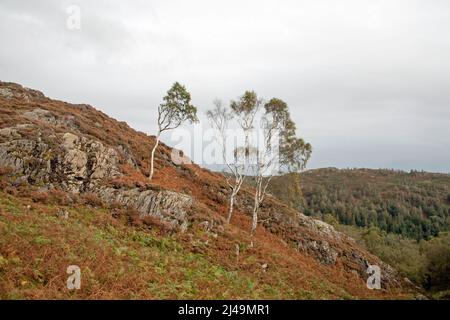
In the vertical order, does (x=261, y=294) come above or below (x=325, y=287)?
above

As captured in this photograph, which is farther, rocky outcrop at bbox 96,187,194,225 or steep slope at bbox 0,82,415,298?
rocky outcrop at bbox 96,187,194,225

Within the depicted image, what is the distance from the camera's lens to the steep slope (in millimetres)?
18406

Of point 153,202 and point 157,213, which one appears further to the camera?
point 153,202

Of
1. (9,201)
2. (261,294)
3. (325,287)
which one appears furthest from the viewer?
(325,287)

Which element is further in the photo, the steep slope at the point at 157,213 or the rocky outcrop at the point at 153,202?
the rocky outcrop at the point at 153,202

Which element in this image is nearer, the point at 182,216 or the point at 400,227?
the point at 182,216

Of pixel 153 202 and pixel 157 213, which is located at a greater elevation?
pixel 153 202

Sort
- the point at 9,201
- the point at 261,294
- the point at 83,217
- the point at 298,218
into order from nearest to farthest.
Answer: the point at 261,294
the point at 9,201
the point at 83,217
the point at 298,218

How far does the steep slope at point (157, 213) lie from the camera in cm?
1841

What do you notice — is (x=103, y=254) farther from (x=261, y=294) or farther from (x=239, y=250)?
(x=239, y=250)

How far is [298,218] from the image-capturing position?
37188mm

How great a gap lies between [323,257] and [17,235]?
28.1 meters

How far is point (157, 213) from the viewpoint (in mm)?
22281
